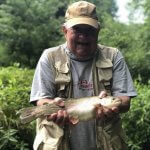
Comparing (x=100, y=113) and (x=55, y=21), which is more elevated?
(x=55, y=21)

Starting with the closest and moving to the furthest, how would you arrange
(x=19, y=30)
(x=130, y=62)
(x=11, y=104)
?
1. (x=11, y=104)
2. (x=130, y=62)
3. (x=19, y=30)

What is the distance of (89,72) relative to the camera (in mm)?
4250

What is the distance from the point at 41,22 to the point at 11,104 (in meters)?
10.9

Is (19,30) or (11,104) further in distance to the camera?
(19,30)

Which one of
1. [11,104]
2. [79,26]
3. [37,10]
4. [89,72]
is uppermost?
[37,10]

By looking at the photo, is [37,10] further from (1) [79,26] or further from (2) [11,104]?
(1) [79,26]

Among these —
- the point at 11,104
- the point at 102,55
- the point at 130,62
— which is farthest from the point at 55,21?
the point at 102,55

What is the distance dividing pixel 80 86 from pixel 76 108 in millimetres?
234

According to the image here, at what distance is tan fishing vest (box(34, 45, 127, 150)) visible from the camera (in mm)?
4109

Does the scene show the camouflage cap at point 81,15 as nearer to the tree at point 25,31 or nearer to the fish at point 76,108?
the fish at point 76,108

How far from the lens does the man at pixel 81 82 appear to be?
13.5ft

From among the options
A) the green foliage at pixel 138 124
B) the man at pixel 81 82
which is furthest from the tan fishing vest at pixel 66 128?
the green foliage at pixel 138 124

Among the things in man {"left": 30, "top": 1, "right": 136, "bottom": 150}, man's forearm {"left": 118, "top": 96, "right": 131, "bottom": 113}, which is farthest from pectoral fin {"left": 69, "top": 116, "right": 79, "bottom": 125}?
man's forearm {"left": 118, "top": 96, "right": 131, "bottom": 113}

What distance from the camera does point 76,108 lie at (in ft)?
13.3
